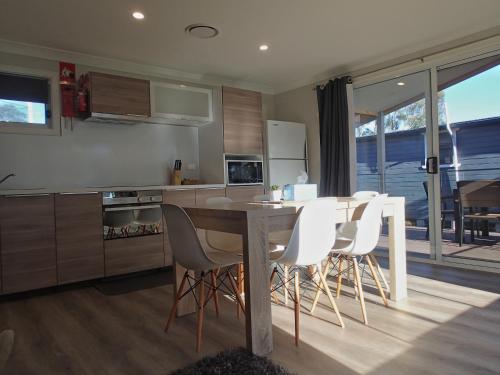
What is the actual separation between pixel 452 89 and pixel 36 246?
437 cm

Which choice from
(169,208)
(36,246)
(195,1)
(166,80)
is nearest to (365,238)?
(169,208)

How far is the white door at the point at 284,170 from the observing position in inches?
190

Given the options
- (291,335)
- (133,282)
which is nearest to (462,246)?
(291,335)

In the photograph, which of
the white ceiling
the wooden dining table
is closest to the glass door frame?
the white ceiling

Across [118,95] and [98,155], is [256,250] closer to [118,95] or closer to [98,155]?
[118,95]

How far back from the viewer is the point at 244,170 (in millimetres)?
4656

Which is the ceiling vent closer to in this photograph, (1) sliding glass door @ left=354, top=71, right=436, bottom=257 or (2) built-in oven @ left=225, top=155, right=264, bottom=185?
(2) built-in oven @ left=225, top=155, right=264, bottom=185

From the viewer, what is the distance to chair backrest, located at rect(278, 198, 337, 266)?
79.9 inches

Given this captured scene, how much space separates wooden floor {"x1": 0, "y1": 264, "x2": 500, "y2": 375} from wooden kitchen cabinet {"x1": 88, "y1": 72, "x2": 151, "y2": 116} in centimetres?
192

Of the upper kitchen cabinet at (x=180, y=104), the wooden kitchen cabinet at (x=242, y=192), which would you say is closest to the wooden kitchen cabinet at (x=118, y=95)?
the upper kitchen cabinet at (x=180, y=104)

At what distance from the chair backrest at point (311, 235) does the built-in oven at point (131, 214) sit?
211cm

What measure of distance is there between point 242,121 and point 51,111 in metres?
2.17

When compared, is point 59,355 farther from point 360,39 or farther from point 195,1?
point 360,39

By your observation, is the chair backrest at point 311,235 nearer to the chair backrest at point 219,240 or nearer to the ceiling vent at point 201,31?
the chair backrest at point 219,240
